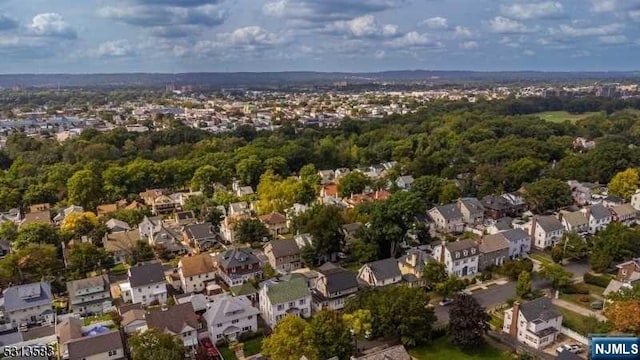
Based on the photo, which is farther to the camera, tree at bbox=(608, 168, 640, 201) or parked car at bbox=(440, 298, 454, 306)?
tree at bbox=(608, 168, 640, 201)

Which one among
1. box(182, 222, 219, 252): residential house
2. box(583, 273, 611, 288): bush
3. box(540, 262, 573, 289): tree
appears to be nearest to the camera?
Answer: box(540, 262, 573, 289): tree

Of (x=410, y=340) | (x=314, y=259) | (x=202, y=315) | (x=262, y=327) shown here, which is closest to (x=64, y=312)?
(x=202, y=315)

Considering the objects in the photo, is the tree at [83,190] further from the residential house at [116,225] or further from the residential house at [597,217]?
the residential house at [597,217]

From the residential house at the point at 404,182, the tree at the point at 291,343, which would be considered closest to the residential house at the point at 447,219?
the residential house at the point at 404,182

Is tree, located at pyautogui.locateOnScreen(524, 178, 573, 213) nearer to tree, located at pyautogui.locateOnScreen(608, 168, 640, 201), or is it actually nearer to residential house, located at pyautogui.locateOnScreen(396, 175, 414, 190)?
tree, located at pyautogui.locateOnScreen(608, 168, 640, 201)

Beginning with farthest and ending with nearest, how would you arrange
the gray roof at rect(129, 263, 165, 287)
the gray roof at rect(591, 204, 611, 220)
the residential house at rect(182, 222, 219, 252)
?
the gray roof at rect(591, 204, 611, 220) < the residential house at rect(182, 222, 219, 252) < the gray roof at rect(129, 263, 165, 287)

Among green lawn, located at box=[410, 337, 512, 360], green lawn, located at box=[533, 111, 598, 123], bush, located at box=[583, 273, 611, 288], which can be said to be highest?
green lawn, located at box=[533, 111, 598, 123]

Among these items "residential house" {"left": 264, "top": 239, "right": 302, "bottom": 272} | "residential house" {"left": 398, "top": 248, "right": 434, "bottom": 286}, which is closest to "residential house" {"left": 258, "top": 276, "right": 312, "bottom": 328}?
"residential house" {"left": 264, "top": 239, "right": 302, "bottom": 272}

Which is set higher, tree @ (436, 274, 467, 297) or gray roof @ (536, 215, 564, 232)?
gray roof @ (536, 215, 564, 232)

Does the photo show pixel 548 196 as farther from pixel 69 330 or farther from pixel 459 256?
pixel 69 330
